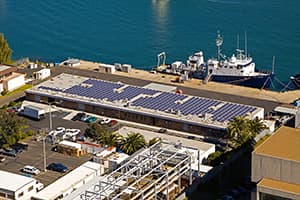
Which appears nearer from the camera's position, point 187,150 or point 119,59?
point 187,150

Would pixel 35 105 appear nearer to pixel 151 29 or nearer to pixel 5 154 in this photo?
pixel 5 154

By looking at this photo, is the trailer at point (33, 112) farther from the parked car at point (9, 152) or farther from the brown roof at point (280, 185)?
the brown roof at point (280, 185)

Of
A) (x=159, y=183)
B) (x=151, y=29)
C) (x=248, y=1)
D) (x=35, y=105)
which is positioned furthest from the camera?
(x=248, y=1)

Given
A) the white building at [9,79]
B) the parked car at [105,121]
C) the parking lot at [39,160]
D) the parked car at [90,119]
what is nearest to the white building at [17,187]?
the parking lot at [39,160]

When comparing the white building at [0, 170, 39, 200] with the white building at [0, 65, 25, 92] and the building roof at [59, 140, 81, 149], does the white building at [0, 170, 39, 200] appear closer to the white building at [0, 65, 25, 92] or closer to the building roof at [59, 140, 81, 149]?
the building roof at [59, 140, 81, 149]

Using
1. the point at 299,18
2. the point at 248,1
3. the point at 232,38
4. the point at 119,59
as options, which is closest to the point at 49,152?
the point at 119,59
